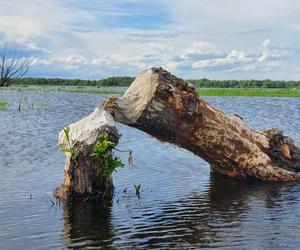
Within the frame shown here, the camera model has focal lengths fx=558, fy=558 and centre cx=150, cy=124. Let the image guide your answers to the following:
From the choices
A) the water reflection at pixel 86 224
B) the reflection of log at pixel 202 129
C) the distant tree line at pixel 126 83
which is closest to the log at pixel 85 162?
the water reflection at pixel 86 224

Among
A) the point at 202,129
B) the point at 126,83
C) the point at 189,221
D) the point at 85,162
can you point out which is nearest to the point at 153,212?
the point at 189,221

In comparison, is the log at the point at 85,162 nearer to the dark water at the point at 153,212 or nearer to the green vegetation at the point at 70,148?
the green vegetation at the point at 70,148

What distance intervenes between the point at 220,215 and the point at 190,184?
12.3 feet

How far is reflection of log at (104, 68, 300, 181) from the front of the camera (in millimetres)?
14031

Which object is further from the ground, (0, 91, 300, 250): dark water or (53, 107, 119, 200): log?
(53, 107, 119, 200): log

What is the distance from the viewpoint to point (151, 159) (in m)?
20.0

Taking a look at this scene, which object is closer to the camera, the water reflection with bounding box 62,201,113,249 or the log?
the water reflection with bounding box 62,201,113,249

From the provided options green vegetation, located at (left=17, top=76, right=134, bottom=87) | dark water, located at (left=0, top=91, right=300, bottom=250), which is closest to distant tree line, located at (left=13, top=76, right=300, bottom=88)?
green vegetation, located at (left=17, top=76, right=134, bottom=87)

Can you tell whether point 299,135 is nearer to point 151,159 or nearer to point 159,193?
point 151,159

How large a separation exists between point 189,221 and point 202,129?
3.89 metres

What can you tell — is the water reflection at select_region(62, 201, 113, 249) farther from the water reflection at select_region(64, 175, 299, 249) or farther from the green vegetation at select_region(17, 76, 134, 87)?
the green vegetation at select_region(17, 76, 134, 87)

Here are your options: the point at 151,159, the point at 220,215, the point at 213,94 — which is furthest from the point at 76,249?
the point at 213,94

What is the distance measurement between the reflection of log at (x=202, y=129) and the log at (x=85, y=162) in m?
1.02

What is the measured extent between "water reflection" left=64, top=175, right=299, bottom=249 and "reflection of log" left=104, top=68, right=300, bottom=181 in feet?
4.35
